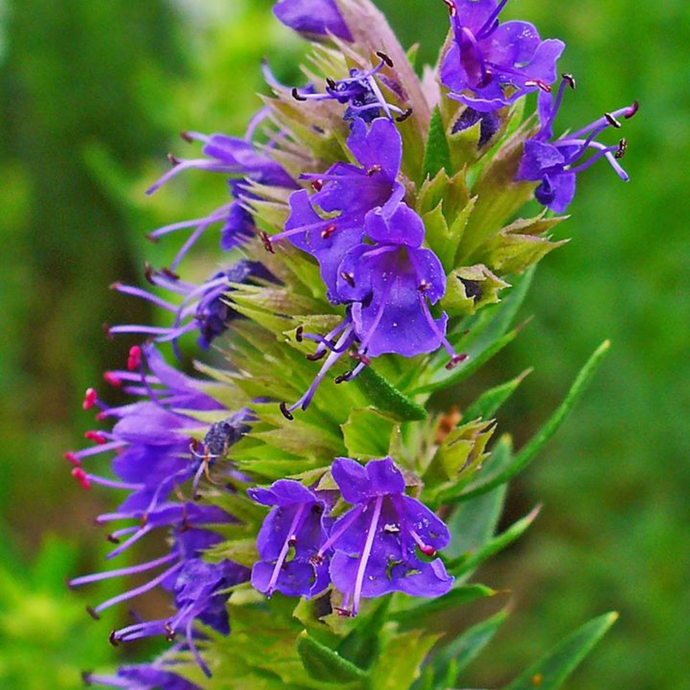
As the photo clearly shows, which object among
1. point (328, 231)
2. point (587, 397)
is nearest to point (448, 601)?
point (328, 231)

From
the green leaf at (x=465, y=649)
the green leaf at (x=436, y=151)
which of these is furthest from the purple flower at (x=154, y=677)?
the green leaf at (x=436, y=151)

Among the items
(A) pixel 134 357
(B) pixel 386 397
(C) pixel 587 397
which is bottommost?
(C) pixel 587 397

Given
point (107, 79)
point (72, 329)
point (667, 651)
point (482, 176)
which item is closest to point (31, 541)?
point (72, 329)

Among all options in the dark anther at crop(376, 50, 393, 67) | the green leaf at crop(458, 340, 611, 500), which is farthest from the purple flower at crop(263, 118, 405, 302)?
the green leaf at crop(458, 340, 611, 500)

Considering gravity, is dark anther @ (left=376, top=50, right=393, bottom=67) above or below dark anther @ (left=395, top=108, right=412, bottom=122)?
above

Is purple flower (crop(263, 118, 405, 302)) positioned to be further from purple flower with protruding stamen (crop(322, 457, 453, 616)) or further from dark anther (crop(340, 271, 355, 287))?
purple flower with protruding stamen (crop(322, 457, 453, 616))

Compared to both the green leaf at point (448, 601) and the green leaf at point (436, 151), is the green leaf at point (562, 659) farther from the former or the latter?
the green leaf at point (436, 151)

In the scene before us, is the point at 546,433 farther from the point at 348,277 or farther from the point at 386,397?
the point at 348,277
